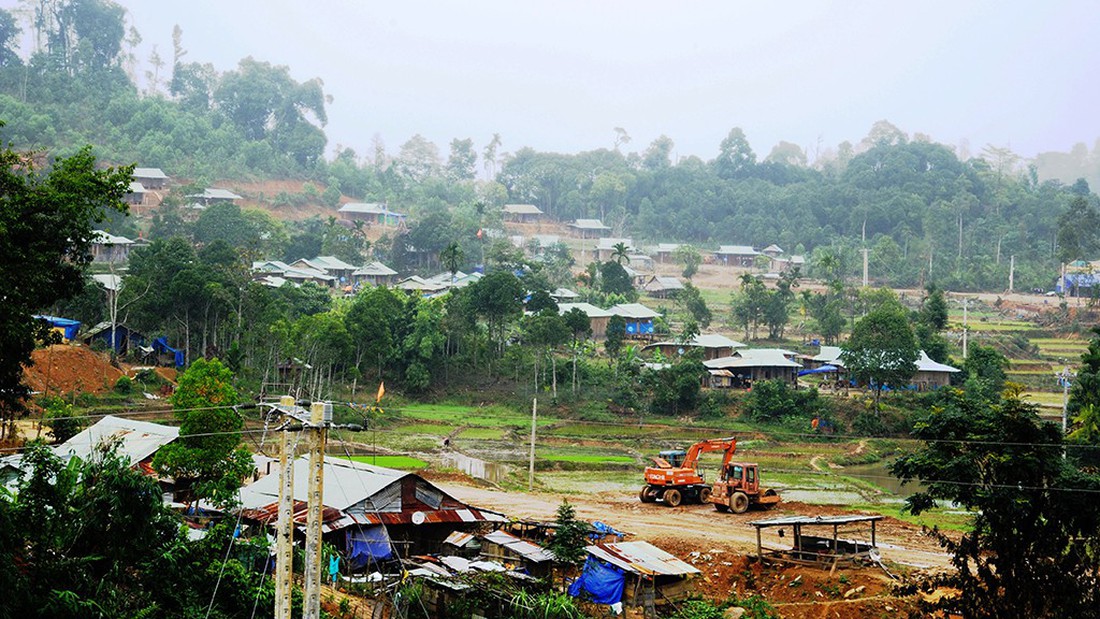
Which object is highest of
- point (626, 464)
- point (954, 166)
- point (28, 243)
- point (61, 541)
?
point (954, 166)

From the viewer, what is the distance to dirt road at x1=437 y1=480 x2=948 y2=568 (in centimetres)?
2345

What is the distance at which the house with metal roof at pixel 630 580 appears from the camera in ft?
60.6

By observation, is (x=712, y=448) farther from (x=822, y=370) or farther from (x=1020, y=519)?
(x=822, y=370)

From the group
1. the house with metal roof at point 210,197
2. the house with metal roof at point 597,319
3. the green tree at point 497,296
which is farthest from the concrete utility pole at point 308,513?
the house with metal roof at point 210,197

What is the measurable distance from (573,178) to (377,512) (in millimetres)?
107030

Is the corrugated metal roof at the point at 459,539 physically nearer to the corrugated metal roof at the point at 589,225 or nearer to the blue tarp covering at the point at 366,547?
the blue tarp covering at the point at 366,547

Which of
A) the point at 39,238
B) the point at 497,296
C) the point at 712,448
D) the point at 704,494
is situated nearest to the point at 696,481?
the point at 704,494

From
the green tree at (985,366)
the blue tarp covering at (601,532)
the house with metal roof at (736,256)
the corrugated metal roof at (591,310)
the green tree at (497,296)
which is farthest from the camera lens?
the house with metal roof at (736,256)

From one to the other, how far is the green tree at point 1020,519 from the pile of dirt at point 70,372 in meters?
32.4

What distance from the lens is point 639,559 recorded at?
1911cm

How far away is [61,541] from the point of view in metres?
15.5

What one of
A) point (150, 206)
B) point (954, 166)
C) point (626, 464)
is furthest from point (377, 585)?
point (954, 166)

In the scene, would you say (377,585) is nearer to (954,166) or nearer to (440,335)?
(440,335)

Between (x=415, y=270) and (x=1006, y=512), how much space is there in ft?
240
